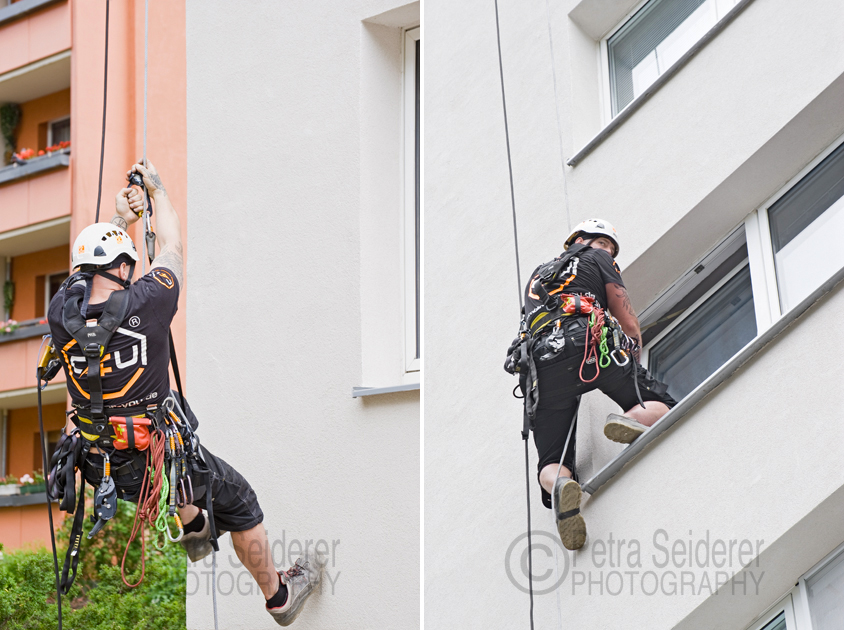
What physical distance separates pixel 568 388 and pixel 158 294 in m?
2.06

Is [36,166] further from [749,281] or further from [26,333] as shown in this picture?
[749,281]

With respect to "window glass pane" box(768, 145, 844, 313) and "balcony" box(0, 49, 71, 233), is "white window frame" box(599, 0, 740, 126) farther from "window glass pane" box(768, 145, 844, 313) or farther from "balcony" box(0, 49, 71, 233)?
"balcony" box(0, 49, 71, 233)

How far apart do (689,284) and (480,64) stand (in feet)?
6.49

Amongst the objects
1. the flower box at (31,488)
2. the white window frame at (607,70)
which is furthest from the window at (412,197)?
the flower box at (31,488)

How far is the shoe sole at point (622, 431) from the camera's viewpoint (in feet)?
14.4

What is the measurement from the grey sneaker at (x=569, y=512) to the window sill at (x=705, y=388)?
16cm

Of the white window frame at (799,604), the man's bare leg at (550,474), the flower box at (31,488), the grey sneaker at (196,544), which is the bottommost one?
the white window frame at (799,604)

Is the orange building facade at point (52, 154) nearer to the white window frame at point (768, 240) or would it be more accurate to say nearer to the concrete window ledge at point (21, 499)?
the concrete window ledge at point (21, 499)

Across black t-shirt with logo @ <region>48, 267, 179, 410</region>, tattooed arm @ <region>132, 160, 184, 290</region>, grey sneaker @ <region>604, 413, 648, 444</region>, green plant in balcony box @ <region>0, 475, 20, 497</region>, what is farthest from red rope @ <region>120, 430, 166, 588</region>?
green plant in balcony box @ <region>0, 475, 20, 497</region>

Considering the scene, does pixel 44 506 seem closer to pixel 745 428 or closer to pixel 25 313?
pixel 25 313

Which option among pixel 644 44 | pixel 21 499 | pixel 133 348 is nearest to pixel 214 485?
pixel 133 348

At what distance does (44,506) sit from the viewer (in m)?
15.7

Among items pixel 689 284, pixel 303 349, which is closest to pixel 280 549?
pixel 303 349

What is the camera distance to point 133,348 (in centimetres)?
491
